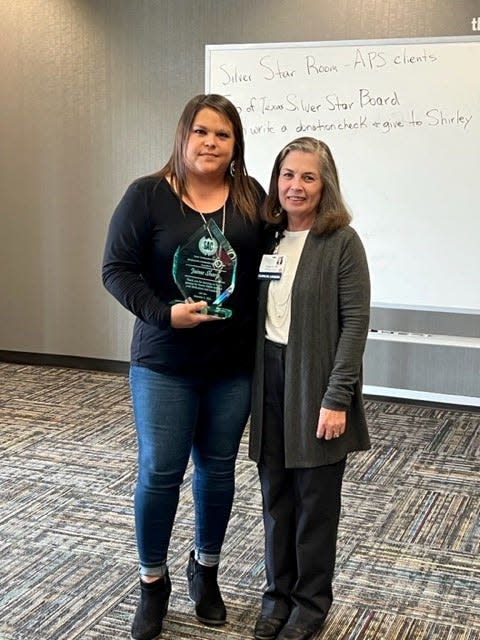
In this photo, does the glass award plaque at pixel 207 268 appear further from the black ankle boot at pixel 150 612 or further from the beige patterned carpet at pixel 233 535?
the beige patterned carpet at pixel 233 535

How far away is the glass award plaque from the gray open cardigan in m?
0.11

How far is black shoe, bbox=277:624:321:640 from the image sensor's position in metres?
2.19

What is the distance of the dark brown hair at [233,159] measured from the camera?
206 centimetres

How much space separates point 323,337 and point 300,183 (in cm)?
37

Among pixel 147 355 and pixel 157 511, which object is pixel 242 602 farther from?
pixel 147 355

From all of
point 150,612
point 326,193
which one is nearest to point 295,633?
point 150,612

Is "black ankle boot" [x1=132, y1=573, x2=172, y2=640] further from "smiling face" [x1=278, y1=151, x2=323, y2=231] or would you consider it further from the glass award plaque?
"smiling face" [x1=278, y1=151, x2=323, y2=231]

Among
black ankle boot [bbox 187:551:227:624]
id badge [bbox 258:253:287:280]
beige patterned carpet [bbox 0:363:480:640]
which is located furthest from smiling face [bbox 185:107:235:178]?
beige patterned carpet [bbox 0:363:480:640]

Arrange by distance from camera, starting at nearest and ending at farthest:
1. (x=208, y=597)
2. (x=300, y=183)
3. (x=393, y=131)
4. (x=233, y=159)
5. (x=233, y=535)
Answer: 1. (x=300, y=183)
2. (x=233, y=159)
3. (x=208, y=597)
4. (x=233, y=535)
5. (x=393, y=131)

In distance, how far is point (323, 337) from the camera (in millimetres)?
2059

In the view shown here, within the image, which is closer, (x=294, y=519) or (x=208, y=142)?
(x=208, y=142)

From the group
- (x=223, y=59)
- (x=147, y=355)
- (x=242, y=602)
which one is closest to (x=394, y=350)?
(x=223, y=59)

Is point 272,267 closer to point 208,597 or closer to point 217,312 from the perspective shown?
point 217,312

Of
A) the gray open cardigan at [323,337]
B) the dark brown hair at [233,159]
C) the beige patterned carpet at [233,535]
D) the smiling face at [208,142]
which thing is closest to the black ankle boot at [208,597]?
the beige patterned carpet at [233,535]
